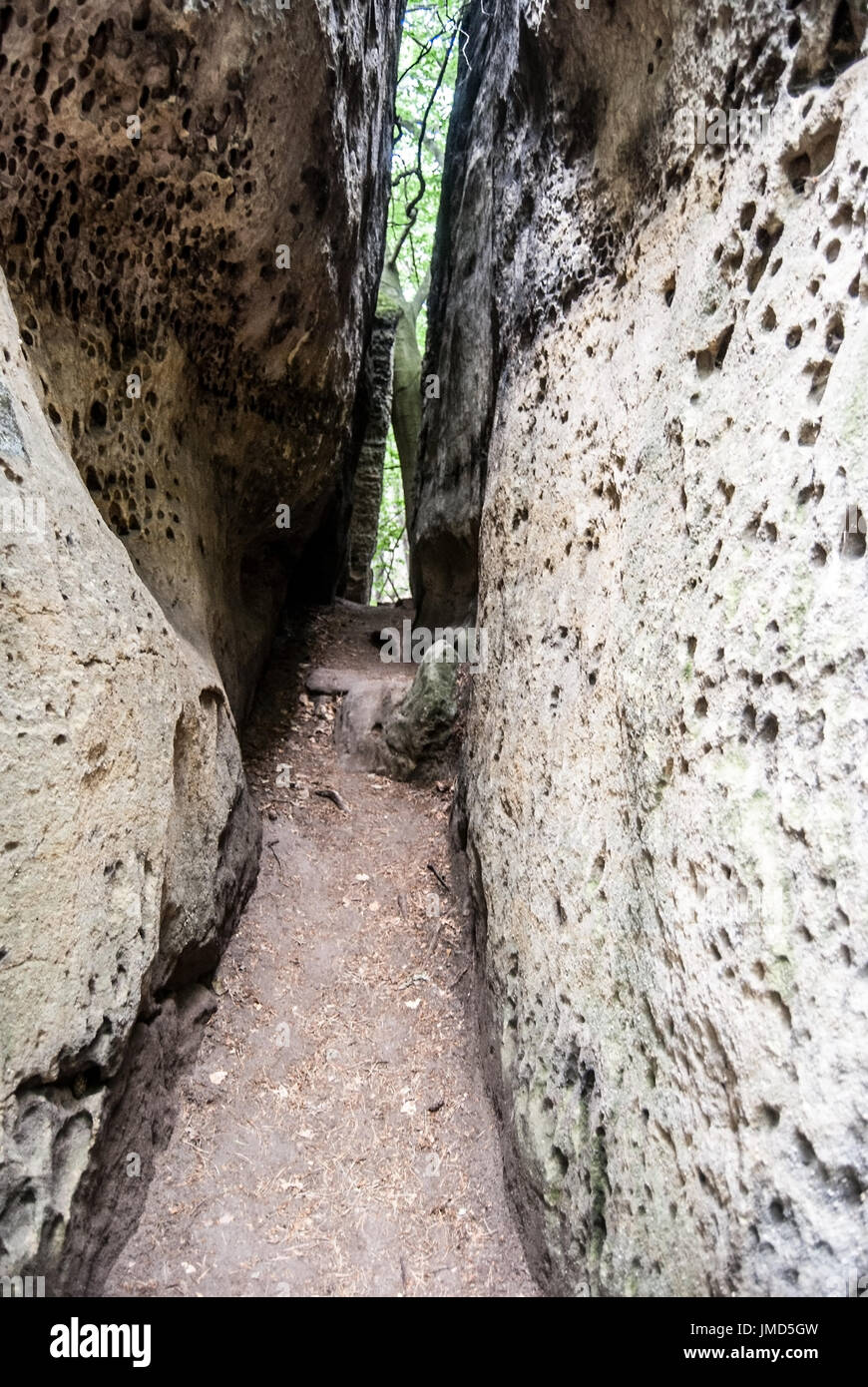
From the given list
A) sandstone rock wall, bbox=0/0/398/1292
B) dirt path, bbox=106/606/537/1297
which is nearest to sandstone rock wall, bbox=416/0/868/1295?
dirt path, bbox=106/606/537/1297

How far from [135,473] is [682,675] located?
310 cm

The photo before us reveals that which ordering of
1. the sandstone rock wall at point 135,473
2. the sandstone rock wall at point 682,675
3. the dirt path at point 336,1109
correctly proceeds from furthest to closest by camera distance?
1. the dirt path at point 336,1109
2. the sandstone rock wall at point 135,473
3. the sandstone rock wall at point 682,675

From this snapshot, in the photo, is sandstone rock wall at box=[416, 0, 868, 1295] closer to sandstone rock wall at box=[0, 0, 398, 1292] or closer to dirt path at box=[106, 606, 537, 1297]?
dirt path at box=[106, 606, 537, 1297]

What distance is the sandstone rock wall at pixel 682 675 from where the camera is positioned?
224cm

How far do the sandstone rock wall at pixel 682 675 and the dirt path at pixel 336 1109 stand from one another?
264 millimetres

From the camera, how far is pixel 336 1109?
12.7 feet

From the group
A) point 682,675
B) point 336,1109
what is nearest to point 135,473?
point 682,675

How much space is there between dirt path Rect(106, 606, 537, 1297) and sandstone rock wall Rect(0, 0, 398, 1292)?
0.21 meters

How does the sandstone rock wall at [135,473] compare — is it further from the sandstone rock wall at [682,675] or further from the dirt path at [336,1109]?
the sandstone rock wall at [682,675]

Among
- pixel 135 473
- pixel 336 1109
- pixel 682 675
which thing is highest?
pixel 135 473

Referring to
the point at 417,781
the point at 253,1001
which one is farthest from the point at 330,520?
the point at 253,1001

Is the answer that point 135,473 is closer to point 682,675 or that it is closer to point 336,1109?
point 682,675

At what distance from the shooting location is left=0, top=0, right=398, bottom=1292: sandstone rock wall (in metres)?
3.02

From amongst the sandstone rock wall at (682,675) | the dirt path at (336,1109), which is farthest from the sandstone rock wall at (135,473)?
the sandstone rock wall at (682,675)
